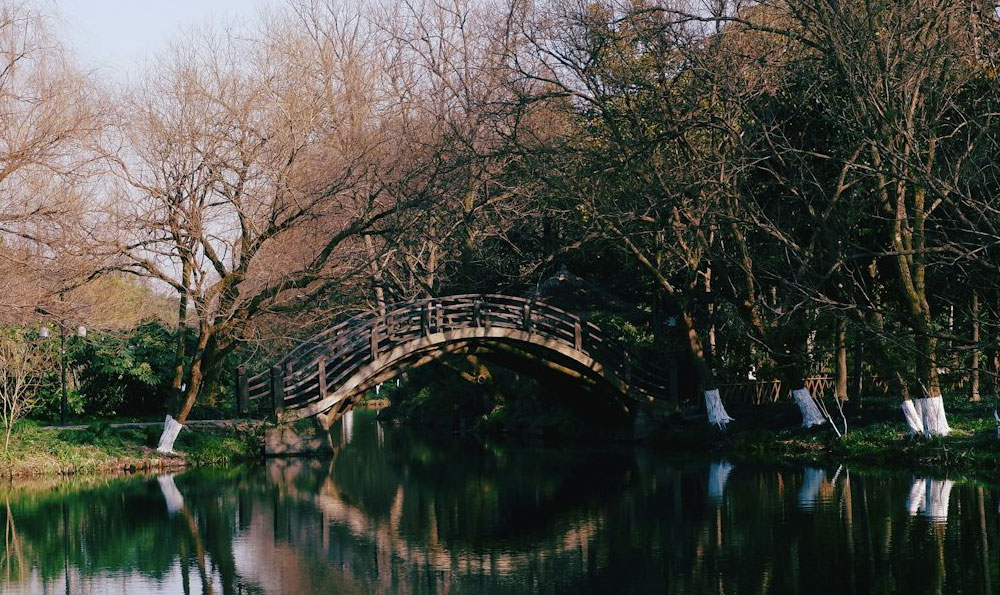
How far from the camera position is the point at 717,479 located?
20.3 meters

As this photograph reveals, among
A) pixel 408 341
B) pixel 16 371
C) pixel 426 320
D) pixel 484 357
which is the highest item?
pixel 426 320

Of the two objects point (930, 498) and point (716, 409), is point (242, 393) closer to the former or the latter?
point (716, 409)

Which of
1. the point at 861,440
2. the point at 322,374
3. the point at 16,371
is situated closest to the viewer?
the point at 861,440

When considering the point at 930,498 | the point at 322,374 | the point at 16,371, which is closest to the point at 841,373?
the point at 930,498

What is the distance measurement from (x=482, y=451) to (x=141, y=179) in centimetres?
1054

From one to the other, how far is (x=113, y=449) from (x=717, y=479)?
40.2 ft

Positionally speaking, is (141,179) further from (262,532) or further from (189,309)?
(262,532)

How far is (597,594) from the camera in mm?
11633

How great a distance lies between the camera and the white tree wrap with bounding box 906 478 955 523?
15.3 meters

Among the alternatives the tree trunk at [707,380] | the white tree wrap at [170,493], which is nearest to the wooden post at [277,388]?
the white tree wrap at [170,493]

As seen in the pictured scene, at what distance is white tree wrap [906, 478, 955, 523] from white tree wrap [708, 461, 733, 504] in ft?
9.10

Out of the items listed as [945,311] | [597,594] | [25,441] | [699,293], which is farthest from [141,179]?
[945,311]

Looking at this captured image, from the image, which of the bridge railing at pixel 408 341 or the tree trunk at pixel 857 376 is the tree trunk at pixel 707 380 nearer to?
the bridge railing at pixel 408 341

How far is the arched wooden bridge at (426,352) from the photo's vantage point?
25391 millimetres
